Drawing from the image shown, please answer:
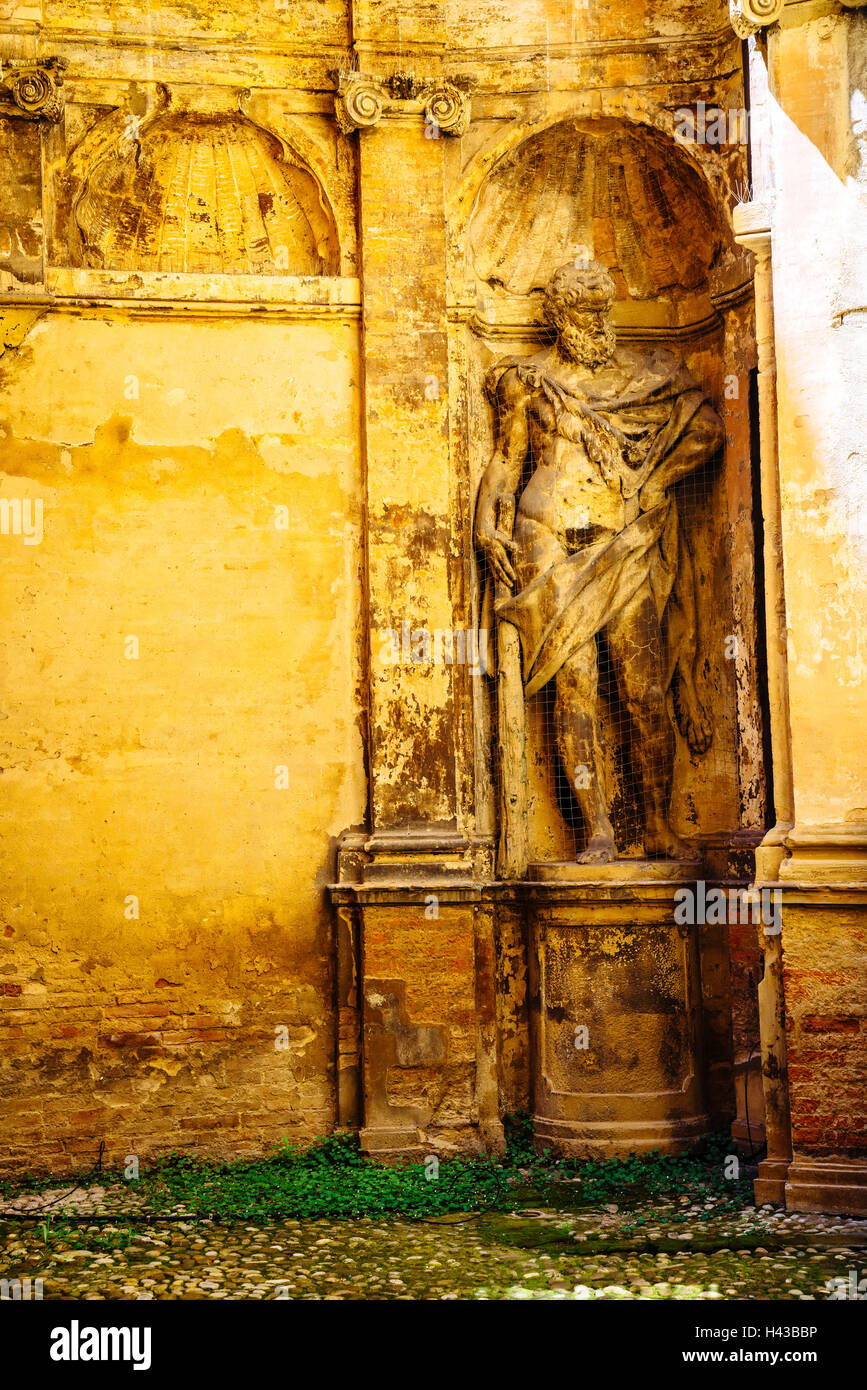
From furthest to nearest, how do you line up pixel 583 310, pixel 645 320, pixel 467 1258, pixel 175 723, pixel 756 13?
pixel 645 320
pixel 583 310
pixel 175 723
pixel 756 13
pixel 467 1258

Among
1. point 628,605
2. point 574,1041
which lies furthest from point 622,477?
point 574,1041

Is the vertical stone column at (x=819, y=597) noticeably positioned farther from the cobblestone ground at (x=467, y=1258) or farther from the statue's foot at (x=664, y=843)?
the statue's foot at (x=664, y=843)

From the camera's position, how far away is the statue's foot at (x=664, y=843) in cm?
695

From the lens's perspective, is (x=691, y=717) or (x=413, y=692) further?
(x=691, y=717)

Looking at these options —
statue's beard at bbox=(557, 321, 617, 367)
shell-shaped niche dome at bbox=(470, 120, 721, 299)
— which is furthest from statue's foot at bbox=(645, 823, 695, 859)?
shell-shaped niche dome at bbox=(470, 120, 721, 299)

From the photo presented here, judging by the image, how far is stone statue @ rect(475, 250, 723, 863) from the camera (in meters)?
6.81

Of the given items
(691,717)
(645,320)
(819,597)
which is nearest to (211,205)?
(645,320)

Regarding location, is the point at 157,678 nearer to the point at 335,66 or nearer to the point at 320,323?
the point at 320,323

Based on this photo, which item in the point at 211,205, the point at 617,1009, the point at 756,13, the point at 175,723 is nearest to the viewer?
the point at 756,13

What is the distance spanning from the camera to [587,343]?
7051 mm

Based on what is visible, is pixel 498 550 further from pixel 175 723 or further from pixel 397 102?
pixel 397 102

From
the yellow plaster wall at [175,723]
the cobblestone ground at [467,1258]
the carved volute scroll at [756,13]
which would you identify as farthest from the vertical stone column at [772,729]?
the yellow plaster wall at [175,723]

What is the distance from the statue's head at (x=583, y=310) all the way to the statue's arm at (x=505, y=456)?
0.33 metres

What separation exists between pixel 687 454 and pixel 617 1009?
2691 mm
